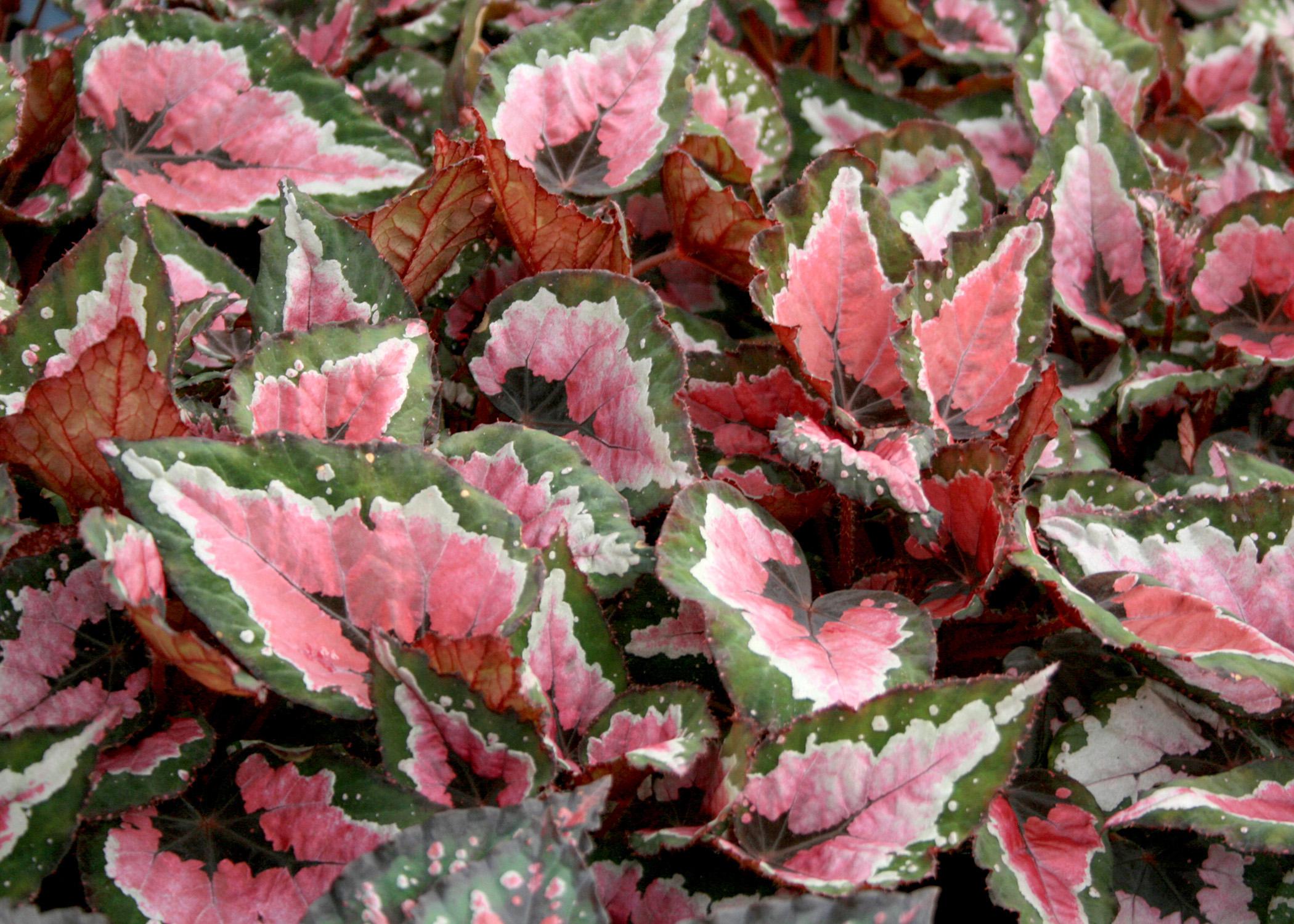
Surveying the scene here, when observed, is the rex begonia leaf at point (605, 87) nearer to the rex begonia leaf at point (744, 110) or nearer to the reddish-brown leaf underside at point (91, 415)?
the rex begonia leaf at point (744, 110)

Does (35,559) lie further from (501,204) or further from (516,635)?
(501,204)

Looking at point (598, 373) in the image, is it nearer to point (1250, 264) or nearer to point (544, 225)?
point (544, 225)

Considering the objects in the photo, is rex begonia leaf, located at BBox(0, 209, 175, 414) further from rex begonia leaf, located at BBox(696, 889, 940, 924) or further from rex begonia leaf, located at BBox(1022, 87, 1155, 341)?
rex begonia leaf, located at BBox(1022, 87, 1155, 341)

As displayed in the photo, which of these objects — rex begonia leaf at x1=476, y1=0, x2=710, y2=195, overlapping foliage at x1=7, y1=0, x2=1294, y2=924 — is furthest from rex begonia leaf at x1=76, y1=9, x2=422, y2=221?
rex begonia leaf at x1=476, y1=0, x2=710, y2=195

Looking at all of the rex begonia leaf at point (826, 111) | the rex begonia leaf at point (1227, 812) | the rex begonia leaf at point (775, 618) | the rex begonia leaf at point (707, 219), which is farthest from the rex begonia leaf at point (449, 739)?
the rex begonia leaf at point (826, 111)

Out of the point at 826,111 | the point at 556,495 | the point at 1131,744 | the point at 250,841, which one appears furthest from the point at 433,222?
the point at 826,111
